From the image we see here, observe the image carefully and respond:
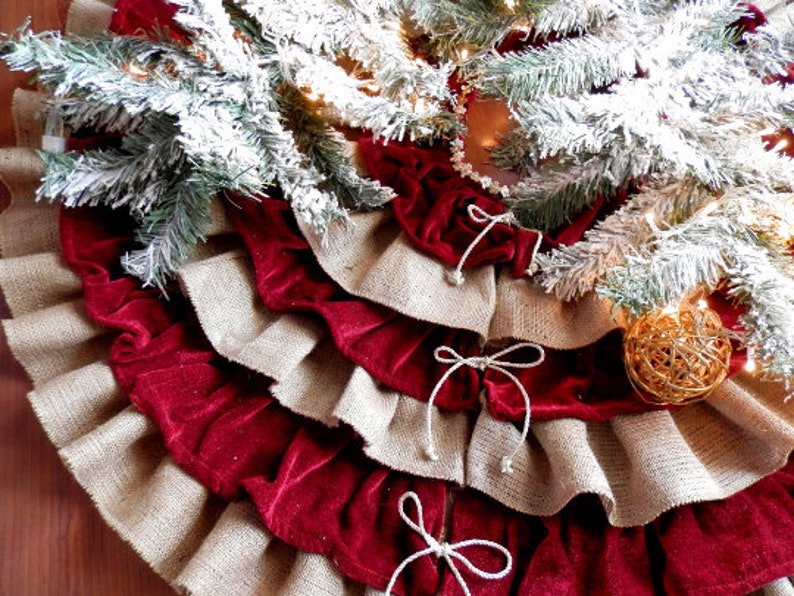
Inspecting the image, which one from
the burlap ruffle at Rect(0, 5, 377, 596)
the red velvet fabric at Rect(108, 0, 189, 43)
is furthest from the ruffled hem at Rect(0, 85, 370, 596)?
the red velvet fabric at Rect(108, 0, 189, 43)

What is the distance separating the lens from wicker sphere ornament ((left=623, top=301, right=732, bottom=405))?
52 cm

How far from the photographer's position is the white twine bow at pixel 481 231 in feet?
1.94

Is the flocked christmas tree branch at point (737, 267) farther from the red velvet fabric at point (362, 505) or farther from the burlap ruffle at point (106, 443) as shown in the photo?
the burlap ruffle at point (106, 443)

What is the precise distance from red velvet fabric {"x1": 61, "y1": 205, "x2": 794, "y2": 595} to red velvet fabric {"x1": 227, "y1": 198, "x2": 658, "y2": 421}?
0.07 m

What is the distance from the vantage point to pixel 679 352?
0.52 metres

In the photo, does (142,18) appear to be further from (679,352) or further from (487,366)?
(679,352)

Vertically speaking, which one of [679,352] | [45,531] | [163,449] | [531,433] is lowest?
[45,531]

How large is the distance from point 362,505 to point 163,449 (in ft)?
0.57

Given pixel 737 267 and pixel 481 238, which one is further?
pixel 481 238

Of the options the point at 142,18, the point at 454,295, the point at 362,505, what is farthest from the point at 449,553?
the point at 142,18

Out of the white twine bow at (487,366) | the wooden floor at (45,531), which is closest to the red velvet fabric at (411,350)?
the white twine bow at (487,366)

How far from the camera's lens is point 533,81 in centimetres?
56

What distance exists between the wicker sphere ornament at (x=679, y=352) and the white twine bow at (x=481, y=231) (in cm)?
13

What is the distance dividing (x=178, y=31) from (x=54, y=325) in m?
0.29
